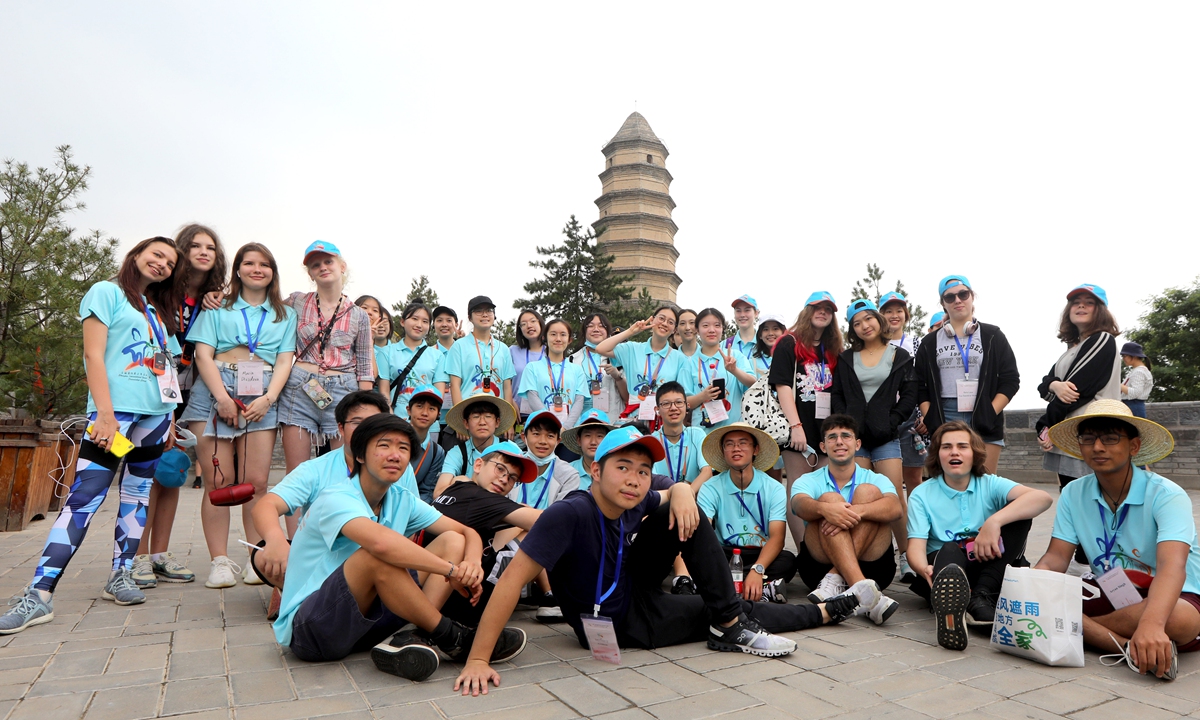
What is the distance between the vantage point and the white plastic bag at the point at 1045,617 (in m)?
2.93

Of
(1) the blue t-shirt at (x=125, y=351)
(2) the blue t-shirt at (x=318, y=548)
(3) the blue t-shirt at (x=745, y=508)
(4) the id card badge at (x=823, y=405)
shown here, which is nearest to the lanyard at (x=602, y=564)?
(2) the blue t-shirt at (x=318, y=548)

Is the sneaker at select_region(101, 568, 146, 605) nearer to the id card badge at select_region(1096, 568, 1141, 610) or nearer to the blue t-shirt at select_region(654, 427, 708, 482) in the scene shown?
the blue t-shirt at select_region(654, 427, 708, 482)

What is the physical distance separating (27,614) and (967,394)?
559 centimetres

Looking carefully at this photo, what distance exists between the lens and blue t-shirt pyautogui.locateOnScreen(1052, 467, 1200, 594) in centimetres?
309

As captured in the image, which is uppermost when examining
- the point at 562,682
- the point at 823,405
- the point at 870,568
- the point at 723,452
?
the point at 823,405

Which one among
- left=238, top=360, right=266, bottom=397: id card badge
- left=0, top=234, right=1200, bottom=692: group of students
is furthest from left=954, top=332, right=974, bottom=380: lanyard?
left=238, top=360, right=266, bottom=397: id card badge

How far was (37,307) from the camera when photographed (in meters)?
12.2

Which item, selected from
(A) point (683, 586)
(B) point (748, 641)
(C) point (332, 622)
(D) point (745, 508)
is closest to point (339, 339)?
(C) point (332, 622)

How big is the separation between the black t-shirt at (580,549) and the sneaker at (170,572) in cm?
286

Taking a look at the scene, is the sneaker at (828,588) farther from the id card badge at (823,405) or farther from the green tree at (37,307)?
the green tree at (37,307)

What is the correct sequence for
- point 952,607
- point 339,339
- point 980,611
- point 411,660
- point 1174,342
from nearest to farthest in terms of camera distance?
1. point 411,660
2. point 952,607
3. point 980,611
4. point 339,339
5. point 1174,342

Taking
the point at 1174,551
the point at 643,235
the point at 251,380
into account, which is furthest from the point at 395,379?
the point at 643,235

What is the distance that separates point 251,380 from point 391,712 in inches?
108

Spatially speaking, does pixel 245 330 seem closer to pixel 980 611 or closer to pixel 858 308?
pixel 858 308
